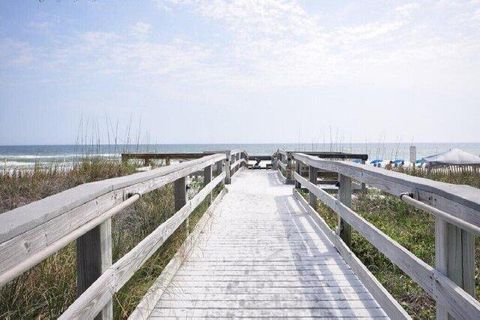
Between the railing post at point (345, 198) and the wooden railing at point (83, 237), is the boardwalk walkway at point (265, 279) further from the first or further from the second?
the wooden railing at point (83, 237)

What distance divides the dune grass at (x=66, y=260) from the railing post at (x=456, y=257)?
1763mm

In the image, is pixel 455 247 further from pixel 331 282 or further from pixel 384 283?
pixel 384 283

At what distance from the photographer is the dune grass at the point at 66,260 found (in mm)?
2414

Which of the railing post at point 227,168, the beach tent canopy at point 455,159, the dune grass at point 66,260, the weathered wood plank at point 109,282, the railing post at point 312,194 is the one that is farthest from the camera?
the beach tent canopy at point 455,159

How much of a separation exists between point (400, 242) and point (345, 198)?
4.04 feet

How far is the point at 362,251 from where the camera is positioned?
4.79 metres

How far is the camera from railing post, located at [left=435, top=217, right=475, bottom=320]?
1.94 meters

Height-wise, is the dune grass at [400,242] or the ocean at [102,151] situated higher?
the ocean at [102,151]

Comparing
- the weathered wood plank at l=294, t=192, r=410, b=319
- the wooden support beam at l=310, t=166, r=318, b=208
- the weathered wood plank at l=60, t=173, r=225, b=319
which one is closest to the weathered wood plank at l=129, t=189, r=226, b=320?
the weathered wood plank at l=60, t=173, r=225, b=319

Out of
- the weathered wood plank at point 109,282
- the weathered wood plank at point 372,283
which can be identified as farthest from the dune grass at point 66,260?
the weathered wood plank at point 372,283

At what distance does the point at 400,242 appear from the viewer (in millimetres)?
5129

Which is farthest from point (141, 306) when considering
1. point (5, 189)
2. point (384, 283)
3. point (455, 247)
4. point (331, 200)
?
point (5, 189)

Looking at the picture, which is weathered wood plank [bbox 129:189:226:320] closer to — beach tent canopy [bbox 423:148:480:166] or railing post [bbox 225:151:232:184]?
railing post [bbox 225:151:232:184]

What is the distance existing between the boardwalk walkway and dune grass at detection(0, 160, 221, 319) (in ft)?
0.76
